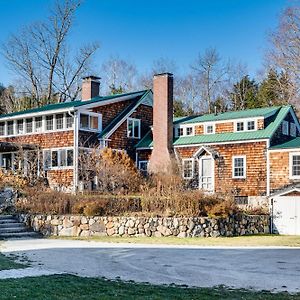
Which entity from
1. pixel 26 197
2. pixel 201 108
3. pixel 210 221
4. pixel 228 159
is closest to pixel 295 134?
pixel 228 159

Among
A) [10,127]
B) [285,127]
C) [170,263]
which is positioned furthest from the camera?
[10,127]

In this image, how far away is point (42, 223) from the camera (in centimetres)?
2195

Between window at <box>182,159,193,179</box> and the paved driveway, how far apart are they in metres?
14.3

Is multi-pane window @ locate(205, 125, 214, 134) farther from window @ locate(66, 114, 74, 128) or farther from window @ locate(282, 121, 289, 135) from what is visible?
window @ locate(66, 114, 74, 128)

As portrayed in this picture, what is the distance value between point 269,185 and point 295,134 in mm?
5916

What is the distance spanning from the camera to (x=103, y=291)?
29.2 feet

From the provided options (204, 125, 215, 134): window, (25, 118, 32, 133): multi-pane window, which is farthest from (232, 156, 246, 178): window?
(25, 118, 32, 133): multi-pane window

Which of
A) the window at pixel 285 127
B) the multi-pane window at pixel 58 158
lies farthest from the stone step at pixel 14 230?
the window at pixel 285 127

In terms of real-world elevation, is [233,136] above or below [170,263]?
above

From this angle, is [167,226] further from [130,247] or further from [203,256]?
[203,256]

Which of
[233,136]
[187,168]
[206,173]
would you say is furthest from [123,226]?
[233,136]

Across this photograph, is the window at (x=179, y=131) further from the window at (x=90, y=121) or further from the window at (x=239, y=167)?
the window at (x=90, y=121)

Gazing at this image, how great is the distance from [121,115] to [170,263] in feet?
72.7

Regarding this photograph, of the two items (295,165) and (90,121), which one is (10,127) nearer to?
(90,121)
